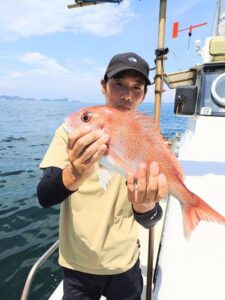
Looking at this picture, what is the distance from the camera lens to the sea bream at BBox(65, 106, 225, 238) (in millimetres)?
2080

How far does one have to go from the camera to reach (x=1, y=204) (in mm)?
10281

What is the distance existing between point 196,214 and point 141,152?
569mm

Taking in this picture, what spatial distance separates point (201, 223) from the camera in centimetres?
269

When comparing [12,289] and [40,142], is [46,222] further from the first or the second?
[40,142]

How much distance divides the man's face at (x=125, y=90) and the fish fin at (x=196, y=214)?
107cm

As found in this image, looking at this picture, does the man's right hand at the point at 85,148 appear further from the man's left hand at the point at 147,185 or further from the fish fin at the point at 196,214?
the fish fin at the point at 196,214

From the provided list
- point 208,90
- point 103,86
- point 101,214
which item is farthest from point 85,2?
point 101,214

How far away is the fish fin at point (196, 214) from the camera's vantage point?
2.01m

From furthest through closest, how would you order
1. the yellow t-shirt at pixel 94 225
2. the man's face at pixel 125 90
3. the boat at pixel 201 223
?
the man's face at pixel 125 90 < the yellow t-shirt at pixel 94 225 < the boat at pixel 201 223

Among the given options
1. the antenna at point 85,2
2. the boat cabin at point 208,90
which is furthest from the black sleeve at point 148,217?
the antenna at point 85,2

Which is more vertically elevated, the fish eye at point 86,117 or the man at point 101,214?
the fish eye at point 86,117

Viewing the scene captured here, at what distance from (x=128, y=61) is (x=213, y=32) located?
268 inches

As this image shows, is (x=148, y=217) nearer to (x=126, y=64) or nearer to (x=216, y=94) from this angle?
(x=126, y=64)


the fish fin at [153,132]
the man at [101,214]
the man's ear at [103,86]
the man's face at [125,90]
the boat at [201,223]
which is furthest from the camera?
the man's ear at [103,86]
